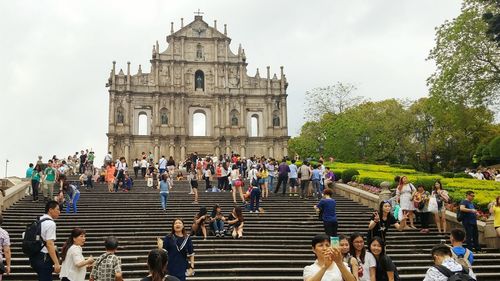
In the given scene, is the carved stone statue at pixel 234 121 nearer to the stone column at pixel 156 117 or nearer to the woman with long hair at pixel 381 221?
the stone column at pixel 156 117

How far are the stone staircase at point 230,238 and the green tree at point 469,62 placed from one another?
16411mm

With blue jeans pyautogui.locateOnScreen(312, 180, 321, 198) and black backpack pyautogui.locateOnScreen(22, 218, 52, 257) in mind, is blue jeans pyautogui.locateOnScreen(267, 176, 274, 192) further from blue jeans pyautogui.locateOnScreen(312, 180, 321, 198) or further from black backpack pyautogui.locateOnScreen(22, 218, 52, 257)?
black backpack pyautogui.locateOnScreen(22, 218, 52, 257)

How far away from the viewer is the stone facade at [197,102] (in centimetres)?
5075

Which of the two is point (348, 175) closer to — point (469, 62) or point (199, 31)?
point (469, 62)

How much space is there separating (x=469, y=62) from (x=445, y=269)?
103ft

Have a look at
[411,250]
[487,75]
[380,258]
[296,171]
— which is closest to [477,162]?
[487,75]

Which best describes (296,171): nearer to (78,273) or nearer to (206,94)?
(78,273)

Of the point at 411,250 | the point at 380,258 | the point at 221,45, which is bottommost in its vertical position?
the point at 411,250

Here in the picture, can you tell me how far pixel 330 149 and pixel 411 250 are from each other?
33.8 metres

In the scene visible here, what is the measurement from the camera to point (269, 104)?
52781mm

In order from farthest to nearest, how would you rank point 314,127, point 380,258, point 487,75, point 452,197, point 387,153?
1. point 314,127
2. point 387,153
3. point 487,75
4. point 452,197
5. point 380,258

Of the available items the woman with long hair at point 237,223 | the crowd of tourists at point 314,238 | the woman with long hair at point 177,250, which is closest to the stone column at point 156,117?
the crowd of tourists at point 314,238

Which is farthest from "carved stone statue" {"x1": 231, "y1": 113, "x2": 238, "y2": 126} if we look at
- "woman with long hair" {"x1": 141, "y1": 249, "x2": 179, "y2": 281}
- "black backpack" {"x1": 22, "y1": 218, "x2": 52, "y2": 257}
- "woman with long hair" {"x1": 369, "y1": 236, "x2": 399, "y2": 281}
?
"woman with long hair" {"x1": 141, "y1": 249, "x2": 179, "y2": 281}

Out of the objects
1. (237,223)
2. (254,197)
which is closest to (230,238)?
(237,223)
